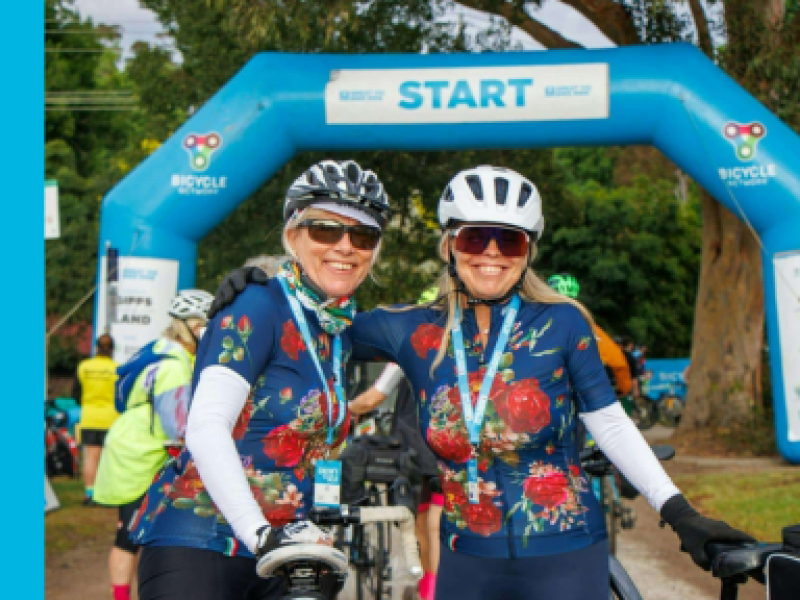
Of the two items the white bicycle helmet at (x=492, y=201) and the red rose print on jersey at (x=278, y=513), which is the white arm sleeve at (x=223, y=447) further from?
the white bicycle helmet at (x=492, y=201)

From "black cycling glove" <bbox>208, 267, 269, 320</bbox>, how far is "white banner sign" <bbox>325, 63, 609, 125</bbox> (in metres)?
8.26

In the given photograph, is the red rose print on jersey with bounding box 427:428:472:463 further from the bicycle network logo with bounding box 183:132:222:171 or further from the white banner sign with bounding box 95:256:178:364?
the bicycle network logo with bounding box 183:132:222:171

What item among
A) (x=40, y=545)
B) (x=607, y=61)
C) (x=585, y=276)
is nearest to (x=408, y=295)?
(x=607, y=61)

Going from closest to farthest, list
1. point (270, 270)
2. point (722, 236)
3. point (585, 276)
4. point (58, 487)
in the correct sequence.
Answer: point (270, 270)
point (58, 487)
point (722, 236)
point (585, 276)

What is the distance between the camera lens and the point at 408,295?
58.2 ft

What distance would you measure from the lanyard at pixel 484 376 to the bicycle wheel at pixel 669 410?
877 inches

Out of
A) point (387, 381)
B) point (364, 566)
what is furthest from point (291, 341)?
point (364, 566)

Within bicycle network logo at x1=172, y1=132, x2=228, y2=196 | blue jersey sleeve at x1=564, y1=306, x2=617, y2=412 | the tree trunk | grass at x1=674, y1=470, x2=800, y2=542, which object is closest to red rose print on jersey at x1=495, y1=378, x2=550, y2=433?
blue jersey sleeve at x1=564, y1=306, x2=617, y2=412

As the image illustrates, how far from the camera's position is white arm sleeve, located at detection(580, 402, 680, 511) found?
3.05 metres

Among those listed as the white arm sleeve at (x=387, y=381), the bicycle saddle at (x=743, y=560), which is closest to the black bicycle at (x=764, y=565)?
the bicycle saddle at (x=743, y=560)

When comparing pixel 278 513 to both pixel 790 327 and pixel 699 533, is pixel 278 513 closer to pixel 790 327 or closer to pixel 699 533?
pixel 699 533

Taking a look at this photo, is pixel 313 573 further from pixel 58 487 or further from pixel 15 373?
pixel 58 487

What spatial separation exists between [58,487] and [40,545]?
1288 centimetres

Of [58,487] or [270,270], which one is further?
[58,487]
